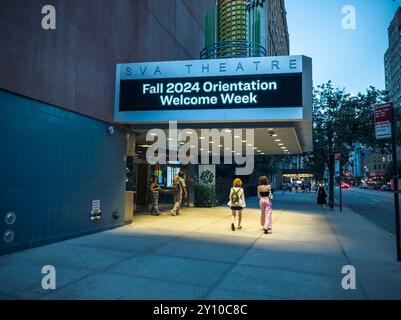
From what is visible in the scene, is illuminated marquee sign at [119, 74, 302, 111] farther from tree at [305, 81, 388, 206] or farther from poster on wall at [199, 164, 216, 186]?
tree at [305, 81, 388, 206]

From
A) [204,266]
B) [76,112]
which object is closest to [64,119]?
[76,112]

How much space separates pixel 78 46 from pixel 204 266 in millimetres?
6212

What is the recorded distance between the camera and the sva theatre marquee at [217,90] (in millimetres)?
9328

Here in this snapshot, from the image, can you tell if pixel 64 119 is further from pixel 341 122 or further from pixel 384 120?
pixel 341 122

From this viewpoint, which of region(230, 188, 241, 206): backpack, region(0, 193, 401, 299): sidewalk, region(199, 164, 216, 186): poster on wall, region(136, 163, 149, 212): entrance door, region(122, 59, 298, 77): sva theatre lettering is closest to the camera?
region(0, 193, 401, 299): sidewalk

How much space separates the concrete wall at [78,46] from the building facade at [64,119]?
24 millimetres

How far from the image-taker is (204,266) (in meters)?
6.53

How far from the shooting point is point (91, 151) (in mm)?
9648

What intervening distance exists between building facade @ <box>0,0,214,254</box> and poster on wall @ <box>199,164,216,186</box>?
8878mm

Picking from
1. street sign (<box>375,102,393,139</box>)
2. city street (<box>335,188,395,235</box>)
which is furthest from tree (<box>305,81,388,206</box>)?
street sign (<box>375,102,393,139</box>)

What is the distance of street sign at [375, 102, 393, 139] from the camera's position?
744 centimetres

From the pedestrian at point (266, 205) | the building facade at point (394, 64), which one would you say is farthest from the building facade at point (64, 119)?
the building facade at point (394, 64)

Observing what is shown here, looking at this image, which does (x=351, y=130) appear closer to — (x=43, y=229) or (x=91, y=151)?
(x=91, y=151)

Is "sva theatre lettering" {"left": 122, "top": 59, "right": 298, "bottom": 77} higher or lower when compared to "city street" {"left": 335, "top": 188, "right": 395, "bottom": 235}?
higher
